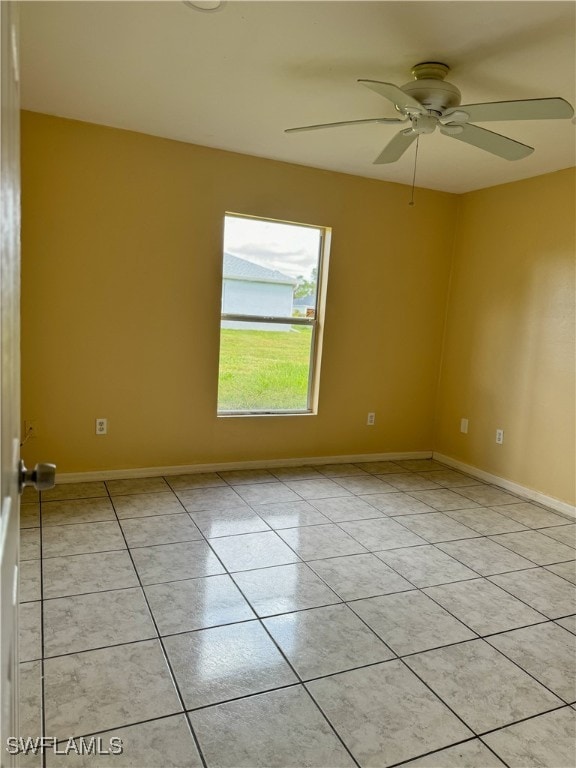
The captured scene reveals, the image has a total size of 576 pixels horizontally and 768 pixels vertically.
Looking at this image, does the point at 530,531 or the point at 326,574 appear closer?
the point at 326,574

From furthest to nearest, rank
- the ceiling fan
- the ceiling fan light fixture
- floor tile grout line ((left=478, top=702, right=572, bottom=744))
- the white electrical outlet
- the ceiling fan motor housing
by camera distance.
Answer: the white electrical outlet, the ceiling fan motor housing, the ceiling fan, the ceiling fan light fixture, floor tile grout line ((left=478, top=702, right=572, bottom=744))

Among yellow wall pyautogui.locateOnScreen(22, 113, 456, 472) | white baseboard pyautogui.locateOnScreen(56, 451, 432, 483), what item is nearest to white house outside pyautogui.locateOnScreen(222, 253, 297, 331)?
yellow wall pyautogui.locateOnScreen(22, 113, 456, 472)

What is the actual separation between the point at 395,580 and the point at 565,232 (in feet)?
8.97

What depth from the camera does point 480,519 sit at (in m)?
3.48

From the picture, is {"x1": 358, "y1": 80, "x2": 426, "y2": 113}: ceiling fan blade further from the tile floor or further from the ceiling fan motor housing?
the tile floor

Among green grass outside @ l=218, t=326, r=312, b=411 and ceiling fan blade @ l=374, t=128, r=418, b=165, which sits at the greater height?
ceiling fan blade @ l=374, t=128, r=418, b=165

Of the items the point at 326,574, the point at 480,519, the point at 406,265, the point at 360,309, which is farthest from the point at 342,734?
the point at 406,265

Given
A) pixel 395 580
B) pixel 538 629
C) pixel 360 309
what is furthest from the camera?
pixel 360 309

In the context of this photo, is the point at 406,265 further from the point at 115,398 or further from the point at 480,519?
the point at 115,398

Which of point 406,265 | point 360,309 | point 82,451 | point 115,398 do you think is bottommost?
point 82,451

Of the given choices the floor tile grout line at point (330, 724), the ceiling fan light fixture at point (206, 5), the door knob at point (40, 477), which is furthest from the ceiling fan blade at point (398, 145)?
the floor tile grout line at point (330, 724)

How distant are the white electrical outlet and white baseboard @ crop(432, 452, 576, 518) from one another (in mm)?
2952

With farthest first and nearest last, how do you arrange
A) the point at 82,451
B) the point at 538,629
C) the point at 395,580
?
the point at 82,451, the point at 395,580, the point at 538,629

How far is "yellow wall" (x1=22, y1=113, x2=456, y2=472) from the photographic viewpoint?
3434mm
